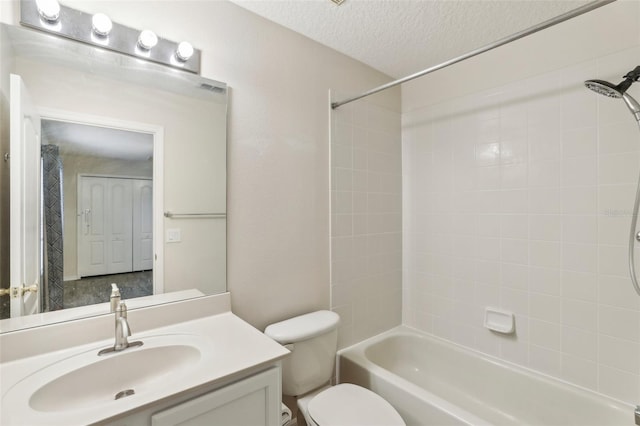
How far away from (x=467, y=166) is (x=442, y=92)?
579mm

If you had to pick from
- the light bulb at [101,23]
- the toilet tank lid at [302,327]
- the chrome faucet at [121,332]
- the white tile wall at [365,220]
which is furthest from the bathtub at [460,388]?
the light bulb at [101,23]

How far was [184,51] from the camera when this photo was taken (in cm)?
133

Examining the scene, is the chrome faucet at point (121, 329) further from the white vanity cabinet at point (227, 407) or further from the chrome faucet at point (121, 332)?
the white vanity cabinet at point (227, 407)

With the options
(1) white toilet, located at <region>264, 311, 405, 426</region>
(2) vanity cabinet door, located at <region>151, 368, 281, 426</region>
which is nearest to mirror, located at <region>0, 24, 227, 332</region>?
(1) white toilet, located at <region>264, 311, 405, 426</region>

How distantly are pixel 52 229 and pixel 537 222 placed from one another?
2.30 meters

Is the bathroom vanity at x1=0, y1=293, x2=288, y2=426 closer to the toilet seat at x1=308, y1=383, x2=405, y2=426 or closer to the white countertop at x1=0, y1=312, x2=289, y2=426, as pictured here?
the white countertop at x1=0, y1=312, x2=289, y2=426

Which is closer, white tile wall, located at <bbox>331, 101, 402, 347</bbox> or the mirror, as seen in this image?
the mirror

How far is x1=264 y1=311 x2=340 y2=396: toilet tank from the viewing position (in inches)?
59.6

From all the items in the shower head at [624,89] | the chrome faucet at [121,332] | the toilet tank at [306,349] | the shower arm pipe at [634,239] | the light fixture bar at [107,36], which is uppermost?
the light fixture bar at [107,36]

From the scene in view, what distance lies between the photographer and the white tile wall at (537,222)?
149cm

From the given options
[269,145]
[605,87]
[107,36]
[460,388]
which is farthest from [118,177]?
[460,388]

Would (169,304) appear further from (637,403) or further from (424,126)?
(637,403)

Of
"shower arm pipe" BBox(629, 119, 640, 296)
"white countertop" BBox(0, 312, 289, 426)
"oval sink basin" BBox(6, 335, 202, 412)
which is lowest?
"oval sink basin" BBox(6, 335, 202, 412)

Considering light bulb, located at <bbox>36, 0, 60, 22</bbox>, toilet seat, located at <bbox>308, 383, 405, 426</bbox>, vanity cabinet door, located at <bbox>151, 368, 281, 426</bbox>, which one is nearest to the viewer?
vanity cabinet door, located at <bbox>151, 368, 281, 426</bbox>
